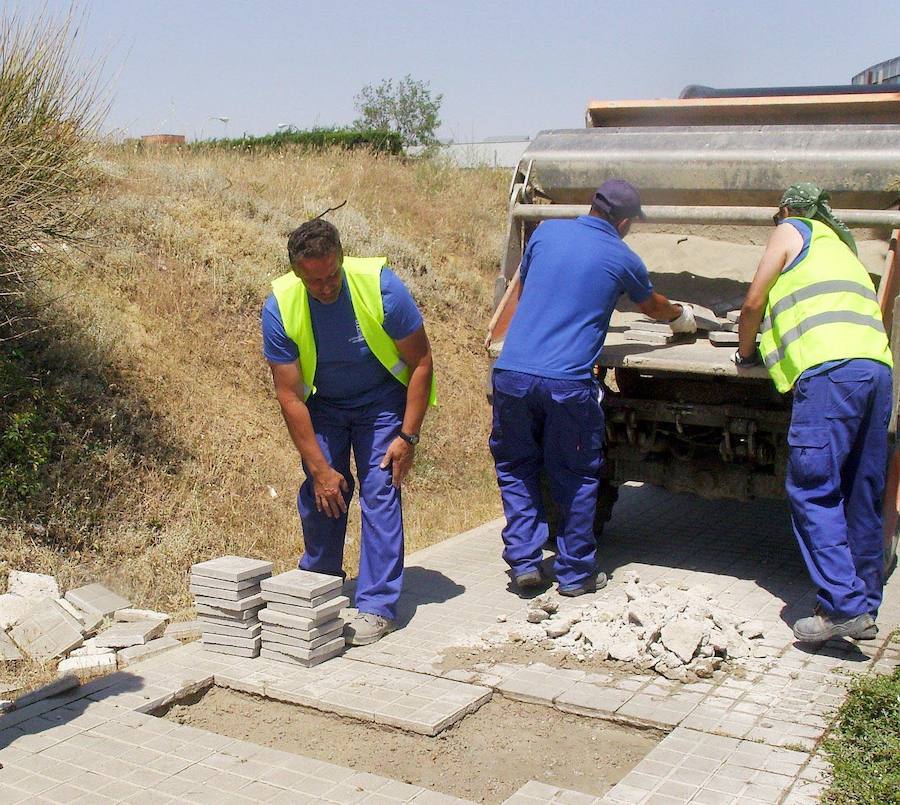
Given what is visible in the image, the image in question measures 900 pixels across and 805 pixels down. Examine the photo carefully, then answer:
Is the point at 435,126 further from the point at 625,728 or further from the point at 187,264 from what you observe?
the point at 625,728

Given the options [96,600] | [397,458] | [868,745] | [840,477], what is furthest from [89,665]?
[840,477]

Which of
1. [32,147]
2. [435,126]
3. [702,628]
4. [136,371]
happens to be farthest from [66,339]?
[435,126]

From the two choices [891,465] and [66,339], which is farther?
[66,339]

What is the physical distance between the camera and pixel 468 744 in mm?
3902

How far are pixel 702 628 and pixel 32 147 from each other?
5.16 metres

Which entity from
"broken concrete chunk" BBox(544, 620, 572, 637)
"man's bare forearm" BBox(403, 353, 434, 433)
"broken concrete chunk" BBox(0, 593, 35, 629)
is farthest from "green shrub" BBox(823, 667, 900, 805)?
"broken concrete chunk" BBox(0, 593, 35, 629)

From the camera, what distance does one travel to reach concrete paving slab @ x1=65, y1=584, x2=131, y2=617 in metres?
5.34

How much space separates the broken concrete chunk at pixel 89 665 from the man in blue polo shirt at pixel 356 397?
100cm

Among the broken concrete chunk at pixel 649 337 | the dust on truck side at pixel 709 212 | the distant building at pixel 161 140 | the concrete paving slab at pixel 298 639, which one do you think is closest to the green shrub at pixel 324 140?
the distant building at pixel 161 140

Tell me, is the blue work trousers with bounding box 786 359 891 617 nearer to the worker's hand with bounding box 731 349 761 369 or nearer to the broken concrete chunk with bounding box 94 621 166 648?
the worker's hand with bounding box 731 349 761 369

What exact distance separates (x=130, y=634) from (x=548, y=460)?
2.13 m

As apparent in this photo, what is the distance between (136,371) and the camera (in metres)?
7.68

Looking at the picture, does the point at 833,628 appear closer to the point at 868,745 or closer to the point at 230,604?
the point at 868,745

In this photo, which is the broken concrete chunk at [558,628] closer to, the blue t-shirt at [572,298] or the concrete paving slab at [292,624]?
the concrete paving slab at [292,624]
